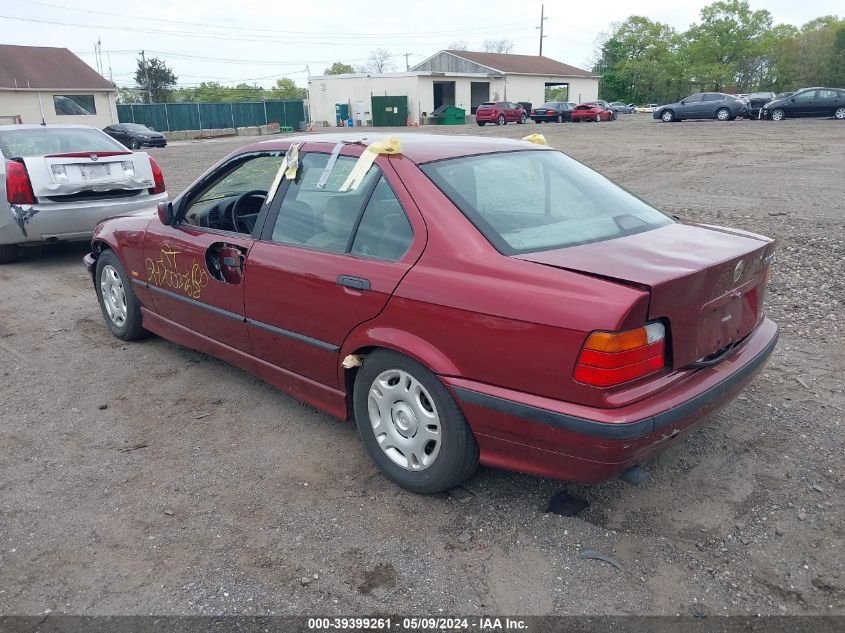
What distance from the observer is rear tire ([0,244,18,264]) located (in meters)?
7.67

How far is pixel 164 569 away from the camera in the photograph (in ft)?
8.91

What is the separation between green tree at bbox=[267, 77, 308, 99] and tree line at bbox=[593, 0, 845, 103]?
3767 cm

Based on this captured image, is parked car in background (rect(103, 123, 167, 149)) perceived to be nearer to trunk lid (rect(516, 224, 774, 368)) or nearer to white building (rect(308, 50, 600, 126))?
white building (rect(308, 50, 600, 126))

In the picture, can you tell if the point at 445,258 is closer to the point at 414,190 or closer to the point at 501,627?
the point at 414,190

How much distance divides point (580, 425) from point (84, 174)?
6633mm

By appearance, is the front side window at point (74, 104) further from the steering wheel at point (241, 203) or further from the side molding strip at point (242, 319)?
the steering wheel at point (241, 203)

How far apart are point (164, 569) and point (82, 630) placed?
36 centimetres

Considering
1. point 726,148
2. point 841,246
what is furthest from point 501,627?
point 726,148

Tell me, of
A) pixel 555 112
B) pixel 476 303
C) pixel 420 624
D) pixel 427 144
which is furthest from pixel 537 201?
pixel 555 112

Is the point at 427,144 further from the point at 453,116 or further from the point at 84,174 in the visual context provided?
the point at 453,116

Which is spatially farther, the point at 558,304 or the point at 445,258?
the point at 445,258

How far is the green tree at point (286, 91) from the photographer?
3593 inches

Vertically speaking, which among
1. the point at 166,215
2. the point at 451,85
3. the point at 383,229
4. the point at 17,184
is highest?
the point at 451,85

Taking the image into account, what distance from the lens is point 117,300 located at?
17.1 feet
